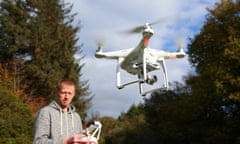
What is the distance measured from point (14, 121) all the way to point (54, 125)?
2424 centimetres

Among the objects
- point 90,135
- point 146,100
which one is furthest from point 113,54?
point 146,100

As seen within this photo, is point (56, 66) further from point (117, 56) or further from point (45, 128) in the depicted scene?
point (45, 128)

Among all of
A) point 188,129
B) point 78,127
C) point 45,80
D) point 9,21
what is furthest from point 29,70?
point 78,127

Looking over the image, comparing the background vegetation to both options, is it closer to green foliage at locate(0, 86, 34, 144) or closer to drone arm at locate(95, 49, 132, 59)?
green foliage at locate(0, 86, 34, 144)

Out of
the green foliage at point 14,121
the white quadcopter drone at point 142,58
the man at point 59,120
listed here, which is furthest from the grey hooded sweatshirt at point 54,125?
the green foliage at point 14,121

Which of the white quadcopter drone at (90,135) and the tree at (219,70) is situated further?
the tree at (219,70)

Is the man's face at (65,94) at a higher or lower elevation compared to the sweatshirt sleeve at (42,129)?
higher

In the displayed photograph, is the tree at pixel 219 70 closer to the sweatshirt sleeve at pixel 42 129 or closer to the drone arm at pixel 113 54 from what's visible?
the drone arm at pixel 113 54

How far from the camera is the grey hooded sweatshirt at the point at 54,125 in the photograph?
2.98 meters

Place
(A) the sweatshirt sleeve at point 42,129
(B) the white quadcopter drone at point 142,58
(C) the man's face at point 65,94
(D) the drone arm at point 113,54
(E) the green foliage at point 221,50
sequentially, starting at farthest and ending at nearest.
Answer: (E) the green foliage at point 221,50 → (D) the drone arm at point 113,54 → (B) the white quadcopter drone at point 142,58 → (C) the man's face at point 65,94 → (A) the sweatshirt sleeve at point 42,129

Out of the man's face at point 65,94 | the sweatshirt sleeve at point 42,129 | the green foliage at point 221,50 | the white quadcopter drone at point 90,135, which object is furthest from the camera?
the green foliage at point 221,50

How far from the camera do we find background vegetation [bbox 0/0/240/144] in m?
26.4

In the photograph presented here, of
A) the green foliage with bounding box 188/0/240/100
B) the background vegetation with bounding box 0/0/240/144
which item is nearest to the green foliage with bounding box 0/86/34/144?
the background vegetation with bounding box 0/0/240/144

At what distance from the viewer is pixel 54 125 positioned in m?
3.07
